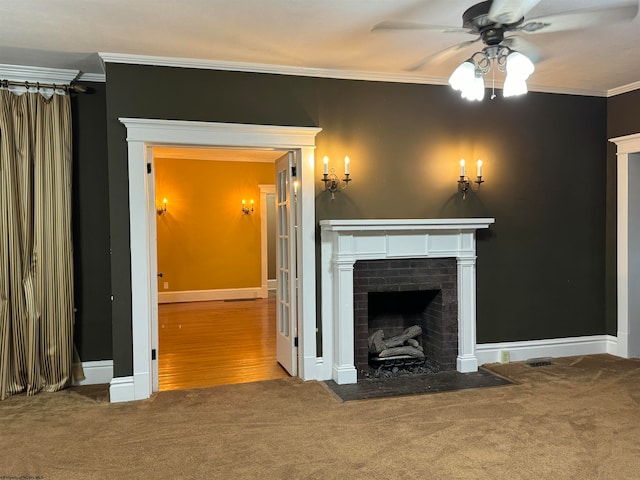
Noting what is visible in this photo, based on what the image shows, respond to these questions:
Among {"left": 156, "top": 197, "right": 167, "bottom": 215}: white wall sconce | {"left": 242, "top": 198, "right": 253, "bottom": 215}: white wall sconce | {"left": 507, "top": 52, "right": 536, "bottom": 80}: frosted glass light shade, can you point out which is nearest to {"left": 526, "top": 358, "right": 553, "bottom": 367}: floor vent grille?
{"left": 507, "top": 52, "right": 536, "bottom": 80}: frosted glass light shade

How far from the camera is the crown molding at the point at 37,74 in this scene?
4.01 metres

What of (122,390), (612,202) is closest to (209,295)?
(122,390)

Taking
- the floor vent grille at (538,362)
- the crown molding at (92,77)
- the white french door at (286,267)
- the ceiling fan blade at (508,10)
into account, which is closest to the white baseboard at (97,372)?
the white french door at (286,267)

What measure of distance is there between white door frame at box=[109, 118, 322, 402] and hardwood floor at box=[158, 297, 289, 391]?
429mm

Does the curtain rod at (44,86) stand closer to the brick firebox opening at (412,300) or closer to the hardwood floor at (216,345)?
the hardwood floor at (216,345)

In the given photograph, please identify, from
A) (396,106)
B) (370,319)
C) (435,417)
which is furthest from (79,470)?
(396,106)

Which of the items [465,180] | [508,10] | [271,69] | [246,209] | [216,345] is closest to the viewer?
[508,10]

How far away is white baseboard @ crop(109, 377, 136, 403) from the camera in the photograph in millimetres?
3791

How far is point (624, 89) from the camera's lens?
4852 mm

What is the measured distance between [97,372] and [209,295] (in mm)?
4897

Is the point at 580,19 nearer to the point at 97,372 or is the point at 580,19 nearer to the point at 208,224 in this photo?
the point at 97,372

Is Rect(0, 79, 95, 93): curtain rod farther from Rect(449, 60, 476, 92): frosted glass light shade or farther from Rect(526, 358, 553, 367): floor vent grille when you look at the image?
Rect(526, 358, 553, 367): floor vent grille

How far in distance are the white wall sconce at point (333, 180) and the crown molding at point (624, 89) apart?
2.81 m

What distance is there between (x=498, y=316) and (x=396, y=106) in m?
2.21
